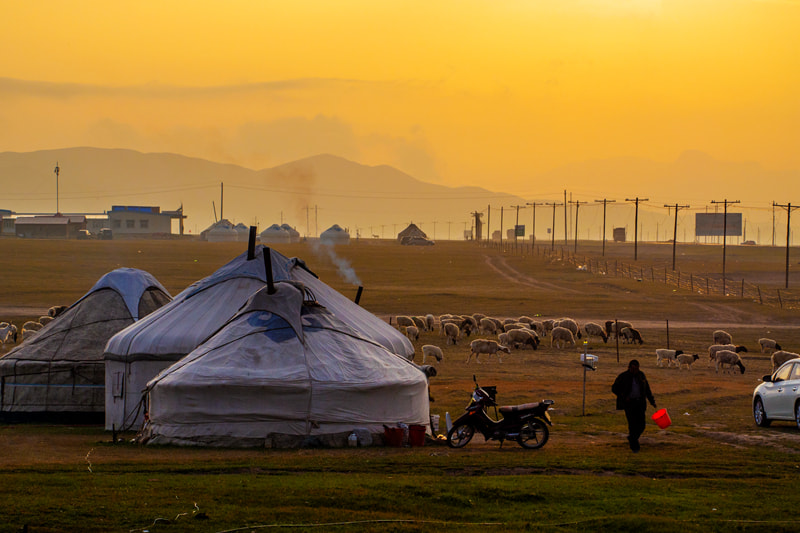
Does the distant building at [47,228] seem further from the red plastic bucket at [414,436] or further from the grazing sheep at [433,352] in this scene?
the red plastic bucket at [414,436]

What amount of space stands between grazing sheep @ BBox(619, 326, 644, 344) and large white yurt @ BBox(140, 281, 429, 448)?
84.7 feet

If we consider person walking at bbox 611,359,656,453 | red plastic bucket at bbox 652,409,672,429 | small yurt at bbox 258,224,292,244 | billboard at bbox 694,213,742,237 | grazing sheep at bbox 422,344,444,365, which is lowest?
grazing sheep at bbox 422,344,444,365

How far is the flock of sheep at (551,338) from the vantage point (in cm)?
3453

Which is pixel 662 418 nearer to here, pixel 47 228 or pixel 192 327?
pixel 192 327

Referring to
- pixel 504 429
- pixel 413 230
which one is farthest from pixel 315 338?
pixel 413 230

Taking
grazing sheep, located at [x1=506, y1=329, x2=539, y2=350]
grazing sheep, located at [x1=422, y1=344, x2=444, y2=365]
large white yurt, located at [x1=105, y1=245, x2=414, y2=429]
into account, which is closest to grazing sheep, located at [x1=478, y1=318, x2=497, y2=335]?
grazing sheep, located at [x1=506, y1=329, x2=539, y2=350]

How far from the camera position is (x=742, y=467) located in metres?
15.3

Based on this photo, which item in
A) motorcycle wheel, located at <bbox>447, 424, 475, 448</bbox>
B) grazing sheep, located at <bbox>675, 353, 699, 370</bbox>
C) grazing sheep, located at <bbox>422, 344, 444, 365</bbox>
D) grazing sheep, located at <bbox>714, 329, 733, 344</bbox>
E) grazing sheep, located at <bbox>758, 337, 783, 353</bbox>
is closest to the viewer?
motorcycle wheel, located at <bbox>447, 424, 475, 448</bbox>

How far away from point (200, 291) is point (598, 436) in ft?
29.6

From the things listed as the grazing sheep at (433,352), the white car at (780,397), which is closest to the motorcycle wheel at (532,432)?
the white car at (780,397)

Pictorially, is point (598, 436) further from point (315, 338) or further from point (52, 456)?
point (52, 456)

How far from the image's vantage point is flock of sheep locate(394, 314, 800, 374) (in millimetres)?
34531

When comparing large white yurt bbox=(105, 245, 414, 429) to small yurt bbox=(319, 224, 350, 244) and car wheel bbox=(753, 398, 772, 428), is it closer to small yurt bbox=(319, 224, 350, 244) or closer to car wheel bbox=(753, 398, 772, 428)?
car wheel bbox=(753, 398, 772, 428)

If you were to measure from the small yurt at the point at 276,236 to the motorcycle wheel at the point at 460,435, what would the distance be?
133307 millimetres
